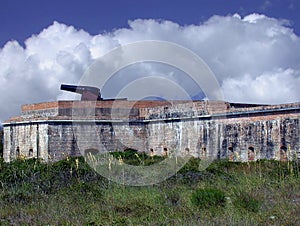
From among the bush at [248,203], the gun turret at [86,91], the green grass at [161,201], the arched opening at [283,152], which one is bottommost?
the green grass at [161,201]

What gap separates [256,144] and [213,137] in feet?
6.77

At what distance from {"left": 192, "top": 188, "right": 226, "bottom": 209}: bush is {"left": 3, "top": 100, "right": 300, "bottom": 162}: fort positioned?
7.22m

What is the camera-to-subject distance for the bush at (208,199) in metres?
7.45

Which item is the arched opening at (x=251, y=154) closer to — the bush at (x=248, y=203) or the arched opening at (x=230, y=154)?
the arched opening at (x=230, y=154)

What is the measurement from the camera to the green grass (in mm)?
6676

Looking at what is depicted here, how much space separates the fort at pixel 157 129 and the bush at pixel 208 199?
7.22 meters

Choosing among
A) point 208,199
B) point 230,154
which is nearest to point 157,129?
point 230,154

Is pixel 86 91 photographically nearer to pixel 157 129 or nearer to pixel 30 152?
pixel 30 152

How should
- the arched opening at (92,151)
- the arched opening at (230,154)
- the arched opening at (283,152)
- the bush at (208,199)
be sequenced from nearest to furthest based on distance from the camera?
the bush at (208,199), the arched opening at (283,152), the arched opening at (230,154), the arched opening at (92,151)

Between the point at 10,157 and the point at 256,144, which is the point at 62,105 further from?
the point at 256,144

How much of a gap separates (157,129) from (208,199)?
12.5 m

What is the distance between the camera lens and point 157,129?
2002 cm

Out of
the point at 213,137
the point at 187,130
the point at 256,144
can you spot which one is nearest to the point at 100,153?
the point at 187,130

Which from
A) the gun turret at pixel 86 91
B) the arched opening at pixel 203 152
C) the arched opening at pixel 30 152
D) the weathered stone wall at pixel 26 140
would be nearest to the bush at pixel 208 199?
the arched opening at pixel 203 152
